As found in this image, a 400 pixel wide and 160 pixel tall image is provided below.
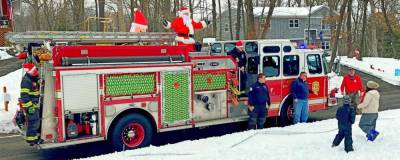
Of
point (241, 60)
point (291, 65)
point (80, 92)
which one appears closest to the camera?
point (80, 92)

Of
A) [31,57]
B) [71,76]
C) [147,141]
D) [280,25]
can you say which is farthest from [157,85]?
[280,25]

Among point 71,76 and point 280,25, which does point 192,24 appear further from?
point 280,25

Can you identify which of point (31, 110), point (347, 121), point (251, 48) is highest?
point (251, 48)

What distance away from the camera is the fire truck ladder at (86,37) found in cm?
895

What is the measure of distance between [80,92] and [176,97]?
7.50 ft

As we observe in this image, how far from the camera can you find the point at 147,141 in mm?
9914

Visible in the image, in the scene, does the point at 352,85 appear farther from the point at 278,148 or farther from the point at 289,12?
the point at 289,12

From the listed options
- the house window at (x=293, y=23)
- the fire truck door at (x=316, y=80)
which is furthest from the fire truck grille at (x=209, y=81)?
the house window at (x=293, y=23)

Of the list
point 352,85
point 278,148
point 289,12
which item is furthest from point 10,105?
point 289,12

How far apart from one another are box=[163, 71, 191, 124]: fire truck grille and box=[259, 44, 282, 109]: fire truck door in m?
2.58

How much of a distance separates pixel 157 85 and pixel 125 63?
2.96 feet

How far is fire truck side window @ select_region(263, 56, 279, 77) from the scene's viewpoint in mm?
11953

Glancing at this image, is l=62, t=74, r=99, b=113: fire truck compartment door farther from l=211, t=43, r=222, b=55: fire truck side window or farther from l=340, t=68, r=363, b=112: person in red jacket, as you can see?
l=340, t=68, r=363, b=112: person in red jacket

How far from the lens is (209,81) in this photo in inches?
427
